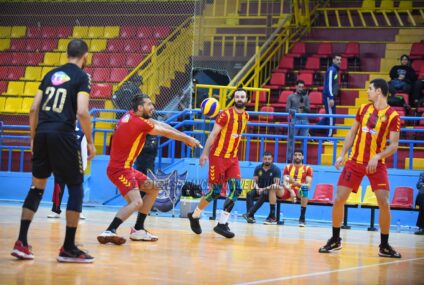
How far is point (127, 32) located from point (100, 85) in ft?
7.16

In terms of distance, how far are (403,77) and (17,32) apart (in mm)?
9674

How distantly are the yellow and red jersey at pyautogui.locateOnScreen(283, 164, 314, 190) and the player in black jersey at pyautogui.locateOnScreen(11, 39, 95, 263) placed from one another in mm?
9428

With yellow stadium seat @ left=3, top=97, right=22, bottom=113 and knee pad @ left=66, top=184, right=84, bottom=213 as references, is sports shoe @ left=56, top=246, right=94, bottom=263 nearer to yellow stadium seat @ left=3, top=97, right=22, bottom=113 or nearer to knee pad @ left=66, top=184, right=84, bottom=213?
knee pad @ left=66, top=184, right=84, bottom=213

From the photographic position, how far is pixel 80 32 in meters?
21.8

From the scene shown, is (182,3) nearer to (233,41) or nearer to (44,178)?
(233,41)

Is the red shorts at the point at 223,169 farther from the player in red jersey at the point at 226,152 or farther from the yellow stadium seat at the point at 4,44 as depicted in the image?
the yellow stadium seat at the point at 4,44

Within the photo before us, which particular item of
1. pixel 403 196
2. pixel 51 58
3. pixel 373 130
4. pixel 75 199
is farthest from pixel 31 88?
pixel 75 199

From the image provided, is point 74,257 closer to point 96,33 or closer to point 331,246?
point 331,246

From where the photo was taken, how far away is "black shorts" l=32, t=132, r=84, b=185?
301 inches

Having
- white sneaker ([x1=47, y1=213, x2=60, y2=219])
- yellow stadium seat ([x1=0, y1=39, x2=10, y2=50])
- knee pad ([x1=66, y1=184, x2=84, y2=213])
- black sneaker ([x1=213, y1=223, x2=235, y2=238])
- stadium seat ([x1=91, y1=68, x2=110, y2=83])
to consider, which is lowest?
white sneaker ([x1=47, y1=213, x2=60, y2=219])

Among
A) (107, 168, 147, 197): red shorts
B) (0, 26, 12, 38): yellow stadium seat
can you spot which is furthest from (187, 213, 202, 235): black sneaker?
(0, 26, 12, 38): yellow stadium seat

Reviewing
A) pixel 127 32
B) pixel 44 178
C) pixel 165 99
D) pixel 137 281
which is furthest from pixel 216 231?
pixel 127 32

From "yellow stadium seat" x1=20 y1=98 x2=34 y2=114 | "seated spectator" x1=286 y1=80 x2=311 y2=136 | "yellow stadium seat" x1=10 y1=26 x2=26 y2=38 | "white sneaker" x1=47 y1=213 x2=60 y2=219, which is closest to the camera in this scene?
"white sneaker" x1=47 y1=213 x2=60 y2=219

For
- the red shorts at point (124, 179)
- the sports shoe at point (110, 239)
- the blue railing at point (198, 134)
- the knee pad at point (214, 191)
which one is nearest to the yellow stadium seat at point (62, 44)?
the blue railing at point (198, 134)
